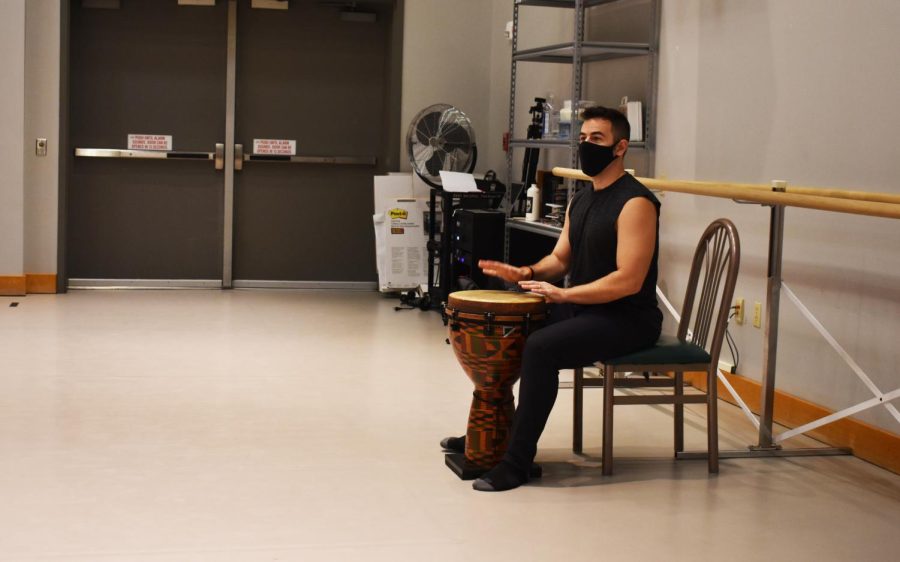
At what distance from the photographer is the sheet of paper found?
7.63m

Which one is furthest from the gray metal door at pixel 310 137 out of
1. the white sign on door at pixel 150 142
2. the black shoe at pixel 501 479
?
the black shoe at pixel 501 479

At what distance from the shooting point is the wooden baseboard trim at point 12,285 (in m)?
8.18

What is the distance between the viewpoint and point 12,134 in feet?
26.6

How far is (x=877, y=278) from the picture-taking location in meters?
4.21

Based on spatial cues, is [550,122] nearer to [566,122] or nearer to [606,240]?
[566,122]

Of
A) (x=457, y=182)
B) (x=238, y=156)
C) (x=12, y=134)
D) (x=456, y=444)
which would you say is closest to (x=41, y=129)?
(x=12, y=134)

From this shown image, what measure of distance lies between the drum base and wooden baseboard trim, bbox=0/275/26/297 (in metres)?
5.33

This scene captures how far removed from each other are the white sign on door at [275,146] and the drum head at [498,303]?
5547 millimetres

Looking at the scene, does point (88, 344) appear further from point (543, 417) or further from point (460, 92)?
point (460, 92)

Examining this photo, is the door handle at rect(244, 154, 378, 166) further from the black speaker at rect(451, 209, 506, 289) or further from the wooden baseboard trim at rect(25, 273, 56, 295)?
the black speaker at rect(451, 209, 506, 289)

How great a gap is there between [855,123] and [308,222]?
5.70 m

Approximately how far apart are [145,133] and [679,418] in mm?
6088

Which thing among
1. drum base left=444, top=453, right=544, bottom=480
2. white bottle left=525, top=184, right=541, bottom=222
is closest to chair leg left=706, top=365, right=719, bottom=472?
drum base left=444, top=453, right=544, bottom=480

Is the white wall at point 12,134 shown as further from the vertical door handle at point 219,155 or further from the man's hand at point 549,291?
the man's hand at point 549,291
